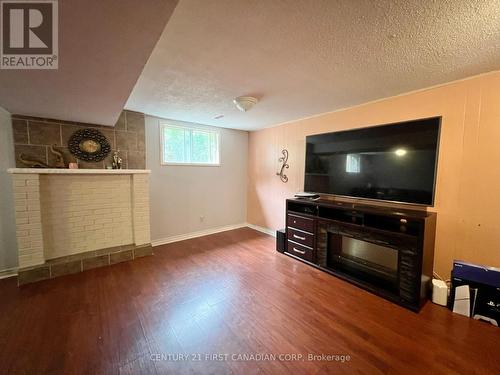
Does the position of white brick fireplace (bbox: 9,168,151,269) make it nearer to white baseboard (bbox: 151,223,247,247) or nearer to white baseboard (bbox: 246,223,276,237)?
white baseboard (bbox: 151,223,247,247)

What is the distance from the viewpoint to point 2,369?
4.24 ft

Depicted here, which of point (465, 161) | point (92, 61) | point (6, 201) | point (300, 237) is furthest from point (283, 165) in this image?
→ point (6, 201)

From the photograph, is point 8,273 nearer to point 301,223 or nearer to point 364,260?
point 301,223

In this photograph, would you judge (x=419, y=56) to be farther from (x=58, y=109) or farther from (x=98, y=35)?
(x=58, y=109)

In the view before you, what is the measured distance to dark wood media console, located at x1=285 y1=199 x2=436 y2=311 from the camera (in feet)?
6.22

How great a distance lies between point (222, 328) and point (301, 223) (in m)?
1.70

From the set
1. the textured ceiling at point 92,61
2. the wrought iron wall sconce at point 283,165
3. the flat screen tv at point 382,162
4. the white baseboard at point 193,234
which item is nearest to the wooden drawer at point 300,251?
the flat screen tv at point 382,162

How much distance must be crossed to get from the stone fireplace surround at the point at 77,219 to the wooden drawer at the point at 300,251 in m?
2.24

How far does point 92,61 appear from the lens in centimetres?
129

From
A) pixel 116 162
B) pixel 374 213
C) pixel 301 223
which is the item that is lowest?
pixel 301 223

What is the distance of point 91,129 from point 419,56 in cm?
386

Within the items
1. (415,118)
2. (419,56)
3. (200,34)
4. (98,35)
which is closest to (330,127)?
(415,118)

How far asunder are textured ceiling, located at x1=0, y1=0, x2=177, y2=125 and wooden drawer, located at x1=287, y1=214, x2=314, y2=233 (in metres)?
2.49

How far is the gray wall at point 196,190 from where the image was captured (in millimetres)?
3504
